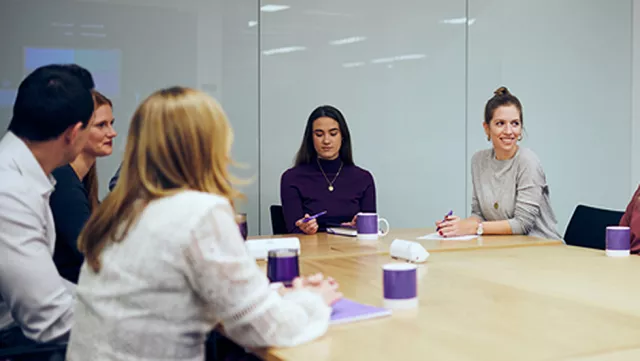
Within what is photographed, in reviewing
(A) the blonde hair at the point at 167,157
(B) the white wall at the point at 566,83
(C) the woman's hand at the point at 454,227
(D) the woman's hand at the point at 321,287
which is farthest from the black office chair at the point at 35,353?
(B) the white wall at the point at 566,83

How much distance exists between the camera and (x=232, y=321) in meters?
1.40

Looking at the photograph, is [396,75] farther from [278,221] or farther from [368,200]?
[278,221]

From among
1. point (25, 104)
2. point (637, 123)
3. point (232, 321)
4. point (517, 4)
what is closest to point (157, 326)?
point (232, 321)

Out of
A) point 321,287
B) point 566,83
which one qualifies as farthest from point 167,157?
point 566,83

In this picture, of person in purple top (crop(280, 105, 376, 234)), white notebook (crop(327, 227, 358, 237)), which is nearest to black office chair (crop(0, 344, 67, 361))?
white notebook (crop(327, 227, 358, 237))

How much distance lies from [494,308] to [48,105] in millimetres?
1327

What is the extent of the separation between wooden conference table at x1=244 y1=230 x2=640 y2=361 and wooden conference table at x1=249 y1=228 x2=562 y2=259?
16mm

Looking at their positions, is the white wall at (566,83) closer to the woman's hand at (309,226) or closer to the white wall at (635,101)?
the white wall at (635,101)

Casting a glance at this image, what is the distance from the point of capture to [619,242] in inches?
106

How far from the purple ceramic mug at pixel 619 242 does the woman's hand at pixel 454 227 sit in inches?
29.3

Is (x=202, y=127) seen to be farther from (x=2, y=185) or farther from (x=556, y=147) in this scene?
(x=556, y=147)

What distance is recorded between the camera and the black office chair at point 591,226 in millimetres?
3299

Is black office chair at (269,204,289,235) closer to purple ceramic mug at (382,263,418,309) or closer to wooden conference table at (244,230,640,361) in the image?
wooden conference table at (244,230,640,361)

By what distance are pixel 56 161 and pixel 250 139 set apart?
2.75 m
